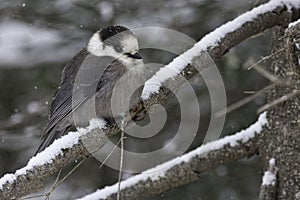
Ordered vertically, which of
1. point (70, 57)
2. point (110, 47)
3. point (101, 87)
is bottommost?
point (101, 87)

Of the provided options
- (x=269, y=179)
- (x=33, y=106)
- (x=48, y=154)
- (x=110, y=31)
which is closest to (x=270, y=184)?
(x=269, y=179)

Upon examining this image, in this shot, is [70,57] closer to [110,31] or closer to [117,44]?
[110,31]

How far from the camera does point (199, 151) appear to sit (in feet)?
11.5

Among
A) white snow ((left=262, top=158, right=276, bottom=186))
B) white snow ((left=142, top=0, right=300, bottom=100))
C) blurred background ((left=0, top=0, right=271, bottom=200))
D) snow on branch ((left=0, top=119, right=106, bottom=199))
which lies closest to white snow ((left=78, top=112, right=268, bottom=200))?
white snow ((left=262, top=158, right=276, bottom=186))

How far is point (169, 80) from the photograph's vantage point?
3.12 metres

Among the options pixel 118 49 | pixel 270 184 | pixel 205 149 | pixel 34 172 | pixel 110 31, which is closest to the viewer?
pixel 34 172

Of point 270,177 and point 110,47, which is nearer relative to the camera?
point 270,177

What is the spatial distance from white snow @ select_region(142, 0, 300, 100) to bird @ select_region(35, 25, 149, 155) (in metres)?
0.28

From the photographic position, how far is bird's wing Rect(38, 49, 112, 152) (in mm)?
3637

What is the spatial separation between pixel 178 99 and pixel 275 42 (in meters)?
1.61

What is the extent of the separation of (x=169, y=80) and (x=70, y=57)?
6.84 feet

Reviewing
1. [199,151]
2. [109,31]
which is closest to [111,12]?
[109,31]

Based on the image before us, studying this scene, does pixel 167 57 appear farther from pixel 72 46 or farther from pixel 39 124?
pixel 39 124

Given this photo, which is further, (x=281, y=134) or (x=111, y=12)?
(x=111, y=12)
